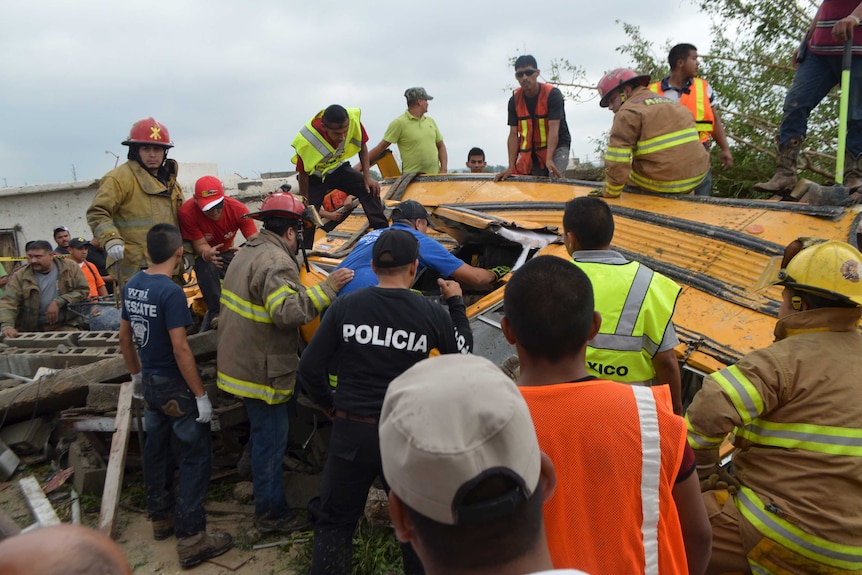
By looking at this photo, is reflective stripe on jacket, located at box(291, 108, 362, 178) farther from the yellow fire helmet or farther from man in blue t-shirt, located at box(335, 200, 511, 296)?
the yellow fire helmet

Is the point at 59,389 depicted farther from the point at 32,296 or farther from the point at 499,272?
the point at 499,272

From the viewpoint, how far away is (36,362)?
536 centimetres

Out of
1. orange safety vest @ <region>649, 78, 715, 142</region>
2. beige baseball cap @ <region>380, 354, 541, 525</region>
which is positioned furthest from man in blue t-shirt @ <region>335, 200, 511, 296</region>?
beige baseball cap @ <region>380, 354, 541, 525</region>

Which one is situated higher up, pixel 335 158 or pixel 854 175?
pixel 335 158

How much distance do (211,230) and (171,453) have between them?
1.83 metres

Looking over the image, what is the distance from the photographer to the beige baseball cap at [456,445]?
0.88 metres

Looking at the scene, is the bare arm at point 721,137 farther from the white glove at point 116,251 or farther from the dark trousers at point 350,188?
the white glove at point 116,251

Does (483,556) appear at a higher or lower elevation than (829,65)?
lower

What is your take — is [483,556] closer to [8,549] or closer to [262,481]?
[8,549]

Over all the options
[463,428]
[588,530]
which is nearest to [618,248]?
[588,530]

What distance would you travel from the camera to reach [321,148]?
17.5ft

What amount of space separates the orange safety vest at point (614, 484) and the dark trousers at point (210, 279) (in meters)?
4.00

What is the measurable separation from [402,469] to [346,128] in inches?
185

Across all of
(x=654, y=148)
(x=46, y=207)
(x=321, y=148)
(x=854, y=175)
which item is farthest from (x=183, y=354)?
(x=46, y=207)
